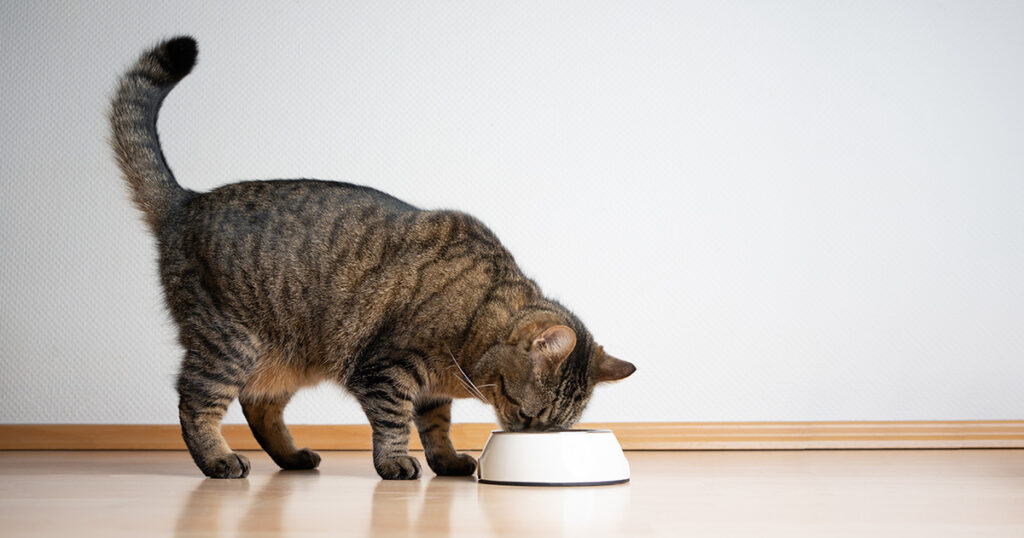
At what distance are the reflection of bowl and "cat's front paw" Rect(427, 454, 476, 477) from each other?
25cm

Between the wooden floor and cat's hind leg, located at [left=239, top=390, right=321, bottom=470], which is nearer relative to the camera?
the wooden floor

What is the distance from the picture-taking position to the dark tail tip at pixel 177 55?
1.99 m

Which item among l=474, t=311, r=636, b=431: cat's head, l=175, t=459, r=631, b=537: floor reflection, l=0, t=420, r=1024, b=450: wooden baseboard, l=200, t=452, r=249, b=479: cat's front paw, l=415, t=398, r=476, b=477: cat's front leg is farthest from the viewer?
l=0, t=420, r=1024, b=450: wooden baseboard

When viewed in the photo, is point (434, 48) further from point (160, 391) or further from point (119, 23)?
point (160, 391)

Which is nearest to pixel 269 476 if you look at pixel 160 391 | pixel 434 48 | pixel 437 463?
pixel 437 463

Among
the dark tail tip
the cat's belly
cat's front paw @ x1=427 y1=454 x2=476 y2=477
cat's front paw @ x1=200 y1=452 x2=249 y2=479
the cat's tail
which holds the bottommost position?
cat's front paw @ x1=200 y1=452 x2=249 y2=479

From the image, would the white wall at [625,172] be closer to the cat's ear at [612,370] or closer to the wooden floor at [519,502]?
the wooden floor at [519,502]

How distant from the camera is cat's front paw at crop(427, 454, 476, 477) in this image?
6.57 ft

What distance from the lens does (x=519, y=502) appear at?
4.79 feet

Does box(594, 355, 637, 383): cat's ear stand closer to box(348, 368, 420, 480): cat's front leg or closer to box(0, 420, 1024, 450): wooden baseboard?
box(348, 368, 420, 480): cat's front leg

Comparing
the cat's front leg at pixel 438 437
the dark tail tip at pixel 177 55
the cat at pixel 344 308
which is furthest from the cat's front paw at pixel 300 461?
the dark tail tip at pixel 177 55

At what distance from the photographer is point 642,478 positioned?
75.9 inches

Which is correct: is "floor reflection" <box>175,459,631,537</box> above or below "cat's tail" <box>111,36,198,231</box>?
below

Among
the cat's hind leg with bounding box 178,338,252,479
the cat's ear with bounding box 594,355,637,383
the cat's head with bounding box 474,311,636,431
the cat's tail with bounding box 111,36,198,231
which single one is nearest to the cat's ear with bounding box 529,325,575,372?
the cat's head with bounding box 474,311,636,431
